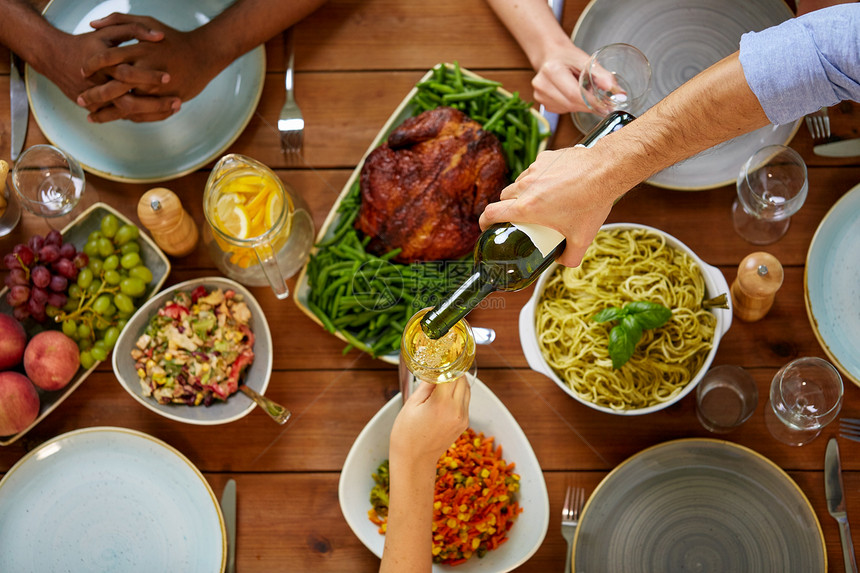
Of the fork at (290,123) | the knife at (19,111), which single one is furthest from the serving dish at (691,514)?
the knife at (19,111)

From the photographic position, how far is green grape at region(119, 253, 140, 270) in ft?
4.66

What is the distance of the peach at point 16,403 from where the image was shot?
134cm

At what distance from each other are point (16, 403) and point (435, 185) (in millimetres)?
963

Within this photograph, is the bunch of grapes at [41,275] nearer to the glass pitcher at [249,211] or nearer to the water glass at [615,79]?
the glass pitcher at [249,211]

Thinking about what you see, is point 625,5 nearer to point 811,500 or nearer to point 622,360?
point 622,360

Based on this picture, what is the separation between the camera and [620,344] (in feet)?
4.24

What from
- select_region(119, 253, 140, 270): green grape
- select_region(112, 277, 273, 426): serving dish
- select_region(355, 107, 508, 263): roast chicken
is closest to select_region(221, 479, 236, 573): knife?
select_region(112, 277, 273, 426): serving dish

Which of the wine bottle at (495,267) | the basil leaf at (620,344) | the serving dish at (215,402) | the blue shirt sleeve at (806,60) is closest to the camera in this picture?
the blue shirt sleeve at (806,60)

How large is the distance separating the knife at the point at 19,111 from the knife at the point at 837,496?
6.25 ft

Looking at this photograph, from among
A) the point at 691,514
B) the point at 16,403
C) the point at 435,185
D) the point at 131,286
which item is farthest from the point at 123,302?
the point at 691,514

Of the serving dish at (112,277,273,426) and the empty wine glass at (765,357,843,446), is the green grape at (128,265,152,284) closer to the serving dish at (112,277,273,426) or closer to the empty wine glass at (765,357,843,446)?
the serving dish at (112,277,273,426)

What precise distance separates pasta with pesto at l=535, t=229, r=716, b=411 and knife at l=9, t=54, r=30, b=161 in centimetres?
123

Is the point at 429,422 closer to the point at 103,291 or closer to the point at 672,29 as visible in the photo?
the point at 103,291

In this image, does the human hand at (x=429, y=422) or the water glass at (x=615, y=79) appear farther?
the water glass at (x=615, y=79)
